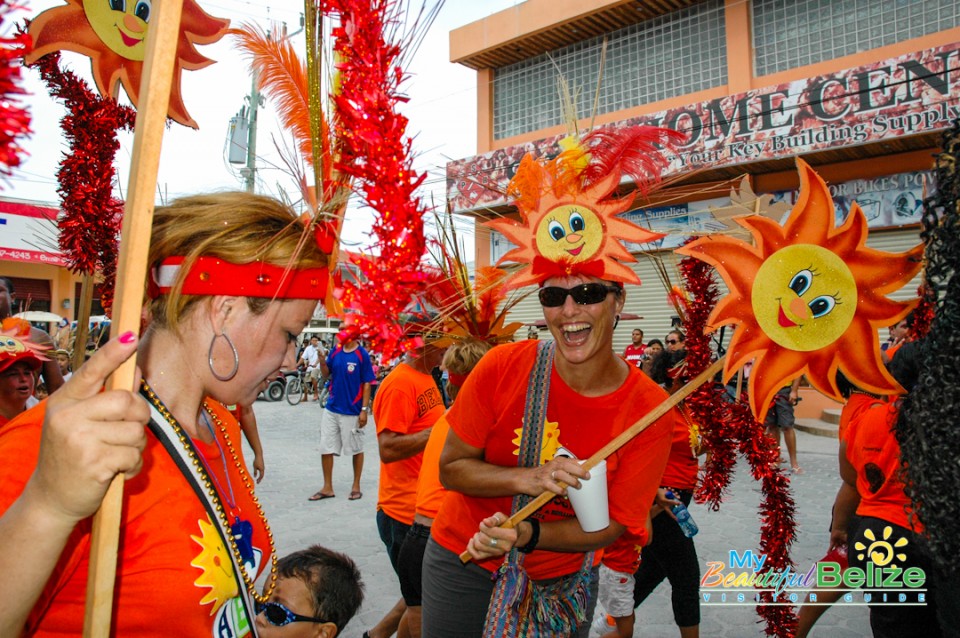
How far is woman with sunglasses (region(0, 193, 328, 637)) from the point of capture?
33.5 inches

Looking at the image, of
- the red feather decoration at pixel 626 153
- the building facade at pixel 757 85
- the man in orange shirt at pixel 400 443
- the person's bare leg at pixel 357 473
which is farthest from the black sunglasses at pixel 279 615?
the building facade at pixel 757 85

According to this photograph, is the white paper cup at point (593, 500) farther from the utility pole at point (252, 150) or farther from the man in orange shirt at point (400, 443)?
the man in orange shirt at point (400, 443)

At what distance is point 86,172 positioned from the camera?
2348 millimetres

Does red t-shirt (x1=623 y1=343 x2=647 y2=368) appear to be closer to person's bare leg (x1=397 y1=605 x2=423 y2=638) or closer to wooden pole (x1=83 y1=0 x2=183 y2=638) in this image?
person's bare leg (x1=397 y1=605 x2=423 y2=638)

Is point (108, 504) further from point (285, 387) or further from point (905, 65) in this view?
point (285, 387)

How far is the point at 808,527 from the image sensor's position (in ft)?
19.7

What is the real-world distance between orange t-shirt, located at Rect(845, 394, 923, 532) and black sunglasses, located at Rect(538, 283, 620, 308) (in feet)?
4.65

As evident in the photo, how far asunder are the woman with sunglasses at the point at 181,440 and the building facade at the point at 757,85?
775cm

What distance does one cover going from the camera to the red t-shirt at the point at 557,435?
88.6 inches

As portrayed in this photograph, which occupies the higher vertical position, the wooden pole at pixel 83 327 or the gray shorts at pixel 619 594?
the wooden pole at pixel 83 327

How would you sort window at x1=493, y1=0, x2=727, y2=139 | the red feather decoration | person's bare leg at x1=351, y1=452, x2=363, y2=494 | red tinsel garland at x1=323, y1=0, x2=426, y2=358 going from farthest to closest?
window at x1=493, y1=0, x2=727, y2=139 < person's bare leg at x1=351, y1=452, x2=363, y2=494 < the red feather decoration < red tinsel garland at x1=323, y1=0, x2=426, y2=358

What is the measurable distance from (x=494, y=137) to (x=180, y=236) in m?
14.9
